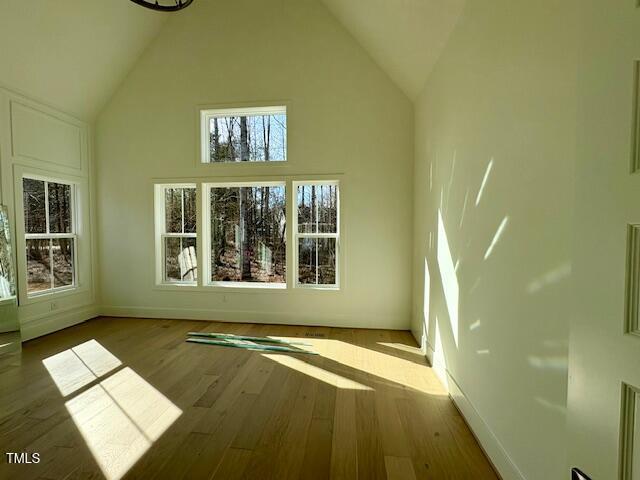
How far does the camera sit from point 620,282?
0.58 metres

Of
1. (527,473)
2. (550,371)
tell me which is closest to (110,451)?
(527,473)

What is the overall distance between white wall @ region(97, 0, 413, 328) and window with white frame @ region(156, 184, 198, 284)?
6.1 inches

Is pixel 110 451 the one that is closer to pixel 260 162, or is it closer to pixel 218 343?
pixel 218 343

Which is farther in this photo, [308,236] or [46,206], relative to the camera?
[308,236]

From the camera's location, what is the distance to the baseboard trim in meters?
1.42

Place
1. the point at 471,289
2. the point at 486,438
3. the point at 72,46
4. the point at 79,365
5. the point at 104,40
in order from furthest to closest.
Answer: the point at 104,40, the point at 72,46, the point at 79,365, the point at 471,289, the point at 486,438

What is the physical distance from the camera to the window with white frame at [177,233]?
4227 millimetres

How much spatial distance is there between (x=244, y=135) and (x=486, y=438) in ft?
13.4

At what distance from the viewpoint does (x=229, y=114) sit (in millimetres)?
4086

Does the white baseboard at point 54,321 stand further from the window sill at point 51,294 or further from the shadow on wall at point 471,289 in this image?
the shadow on wall at point 471,289

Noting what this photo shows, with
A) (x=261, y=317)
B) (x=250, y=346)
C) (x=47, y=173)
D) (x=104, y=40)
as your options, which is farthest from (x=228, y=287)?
(x=104, y=40)

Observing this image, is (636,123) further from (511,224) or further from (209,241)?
(209,241)

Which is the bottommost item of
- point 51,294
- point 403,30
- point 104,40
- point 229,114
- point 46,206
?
point 51,294

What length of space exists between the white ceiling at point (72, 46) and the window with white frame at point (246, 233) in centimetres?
196
